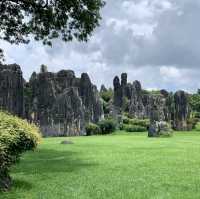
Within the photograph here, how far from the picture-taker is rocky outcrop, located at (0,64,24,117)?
58531 millimetres

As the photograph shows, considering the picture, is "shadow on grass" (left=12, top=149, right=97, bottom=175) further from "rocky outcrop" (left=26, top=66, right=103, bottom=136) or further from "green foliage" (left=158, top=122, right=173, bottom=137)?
"rocky outcrop" (left=26, top=66, right=103, bottom=136)

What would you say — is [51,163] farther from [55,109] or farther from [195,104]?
[195,104]

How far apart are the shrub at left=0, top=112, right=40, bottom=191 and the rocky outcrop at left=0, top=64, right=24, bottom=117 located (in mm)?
43660

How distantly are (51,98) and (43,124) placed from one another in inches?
152

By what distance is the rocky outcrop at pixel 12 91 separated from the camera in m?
58.5

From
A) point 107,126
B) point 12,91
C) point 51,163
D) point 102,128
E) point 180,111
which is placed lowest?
point 51,163

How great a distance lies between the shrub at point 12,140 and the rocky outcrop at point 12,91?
43.7 metres

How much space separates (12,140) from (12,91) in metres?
45.5

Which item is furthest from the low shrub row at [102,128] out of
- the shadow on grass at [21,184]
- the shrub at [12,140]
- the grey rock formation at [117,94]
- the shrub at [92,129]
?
the shrub at [12,140]

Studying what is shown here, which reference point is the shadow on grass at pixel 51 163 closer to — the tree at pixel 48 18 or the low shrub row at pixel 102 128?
the tree at pixel 48 18

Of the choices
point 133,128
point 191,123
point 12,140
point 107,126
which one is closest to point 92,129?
point 107,126

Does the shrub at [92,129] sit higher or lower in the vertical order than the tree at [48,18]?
lower

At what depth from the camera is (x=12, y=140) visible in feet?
46.7

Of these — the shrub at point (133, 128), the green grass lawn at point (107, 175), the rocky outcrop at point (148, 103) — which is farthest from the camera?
the rocky outcrop at point (148, 103)
